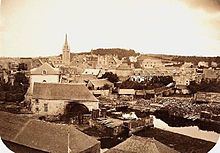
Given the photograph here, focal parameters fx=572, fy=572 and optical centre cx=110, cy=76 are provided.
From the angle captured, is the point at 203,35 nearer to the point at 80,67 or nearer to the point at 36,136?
the point at 80,67

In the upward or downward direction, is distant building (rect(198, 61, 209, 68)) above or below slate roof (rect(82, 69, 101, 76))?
above

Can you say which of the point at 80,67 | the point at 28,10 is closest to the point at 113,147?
the point at 80,67

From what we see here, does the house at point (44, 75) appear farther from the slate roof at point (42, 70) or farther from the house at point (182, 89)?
the house at point (182, 89)

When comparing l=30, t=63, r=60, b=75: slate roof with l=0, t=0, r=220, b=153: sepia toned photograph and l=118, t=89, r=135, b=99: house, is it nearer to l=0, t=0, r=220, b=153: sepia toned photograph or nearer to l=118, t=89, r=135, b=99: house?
l=0, t=0, r=220, b=153: sepia toned photograph

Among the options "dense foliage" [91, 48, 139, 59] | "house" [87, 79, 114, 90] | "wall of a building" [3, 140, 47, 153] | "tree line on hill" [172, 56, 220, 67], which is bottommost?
"wall of a building" [3, 140, 47, 153]

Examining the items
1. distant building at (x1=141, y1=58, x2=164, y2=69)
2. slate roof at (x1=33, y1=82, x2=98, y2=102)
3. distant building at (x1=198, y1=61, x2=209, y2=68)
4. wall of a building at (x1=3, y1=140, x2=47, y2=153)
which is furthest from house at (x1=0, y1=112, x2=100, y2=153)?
distant building at (x1=198, y1=61, x2=209, y2=68)

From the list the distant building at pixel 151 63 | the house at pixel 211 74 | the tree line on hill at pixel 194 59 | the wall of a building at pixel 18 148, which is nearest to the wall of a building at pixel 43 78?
the wall of a building at pixel 18 148

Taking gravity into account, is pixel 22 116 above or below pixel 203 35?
below

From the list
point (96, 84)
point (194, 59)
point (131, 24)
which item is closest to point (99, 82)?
point (96, 84)
